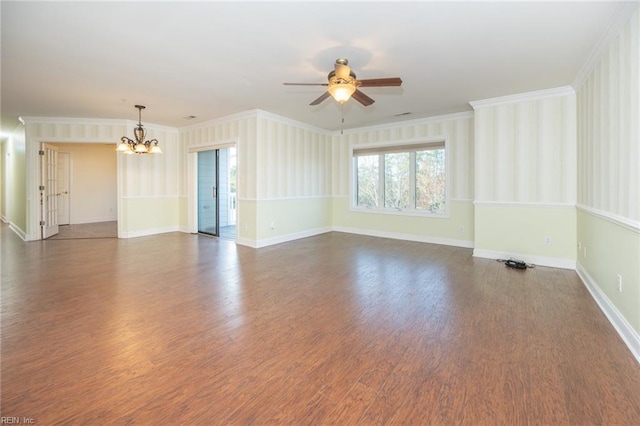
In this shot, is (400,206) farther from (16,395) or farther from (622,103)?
(16,395)

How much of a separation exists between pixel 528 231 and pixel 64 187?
38.1ft

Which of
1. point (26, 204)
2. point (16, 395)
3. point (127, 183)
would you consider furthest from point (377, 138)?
point (26, 204)

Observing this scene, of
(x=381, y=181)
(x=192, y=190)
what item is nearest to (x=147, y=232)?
(x=192, y=190)

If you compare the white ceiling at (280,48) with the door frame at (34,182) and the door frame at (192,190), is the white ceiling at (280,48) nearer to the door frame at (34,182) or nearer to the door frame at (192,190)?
the door frame at (34,182)

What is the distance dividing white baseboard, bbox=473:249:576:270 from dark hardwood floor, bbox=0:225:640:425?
444 millimetres

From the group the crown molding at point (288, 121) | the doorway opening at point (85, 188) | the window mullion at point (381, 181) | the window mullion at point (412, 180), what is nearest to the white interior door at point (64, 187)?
the doorway opening at point (85, 188)

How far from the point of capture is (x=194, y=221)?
745cm

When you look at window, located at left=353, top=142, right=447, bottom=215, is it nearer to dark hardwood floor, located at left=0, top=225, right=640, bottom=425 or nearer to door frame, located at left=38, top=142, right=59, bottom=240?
dark hardwood floor, located at left=0, top=225, right=640, bottom=425

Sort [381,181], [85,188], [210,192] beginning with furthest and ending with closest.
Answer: [85,188]
[210,192]
[381,181]

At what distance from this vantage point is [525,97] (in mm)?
4645

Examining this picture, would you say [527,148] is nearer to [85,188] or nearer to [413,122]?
[413,122]

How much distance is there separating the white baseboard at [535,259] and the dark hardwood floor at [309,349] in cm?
44

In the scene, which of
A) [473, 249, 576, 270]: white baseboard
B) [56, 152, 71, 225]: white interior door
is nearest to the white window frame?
[473, 249, 576, 270]: white baseboard

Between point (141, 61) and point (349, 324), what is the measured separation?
375cm
